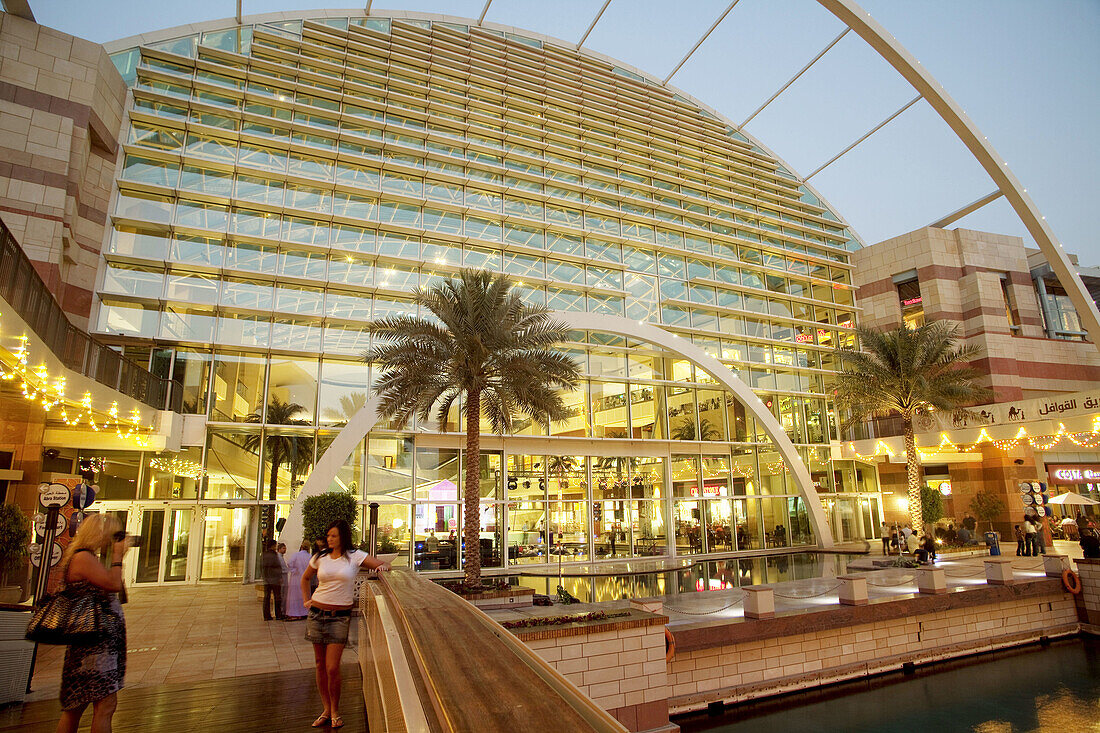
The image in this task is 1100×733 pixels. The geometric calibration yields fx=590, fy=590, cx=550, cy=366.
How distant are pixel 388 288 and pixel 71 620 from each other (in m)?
20.1

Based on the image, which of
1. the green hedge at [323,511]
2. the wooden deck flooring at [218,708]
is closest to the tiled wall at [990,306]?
the green hedge at [323,511]

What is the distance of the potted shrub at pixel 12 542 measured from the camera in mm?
11711

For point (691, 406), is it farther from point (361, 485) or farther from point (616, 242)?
point (361, 485)

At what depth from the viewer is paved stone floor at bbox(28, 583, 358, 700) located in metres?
8.13

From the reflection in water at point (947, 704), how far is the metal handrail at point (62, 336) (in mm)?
12795

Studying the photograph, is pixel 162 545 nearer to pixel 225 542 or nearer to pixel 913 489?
pixel 225 542

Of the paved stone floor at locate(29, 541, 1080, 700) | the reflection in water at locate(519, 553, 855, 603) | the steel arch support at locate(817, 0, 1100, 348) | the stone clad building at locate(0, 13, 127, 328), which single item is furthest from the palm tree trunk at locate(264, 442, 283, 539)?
the steel arch support at locate(817, 0, 1100, 348)

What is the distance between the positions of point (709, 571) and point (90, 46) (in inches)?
1110

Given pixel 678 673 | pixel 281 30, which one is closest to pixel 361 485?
pixel 678 673

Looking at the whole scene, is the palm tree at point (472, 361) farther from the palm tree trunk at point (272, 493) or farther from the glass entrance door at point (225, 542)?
the glass entrance door at point (225, 542)

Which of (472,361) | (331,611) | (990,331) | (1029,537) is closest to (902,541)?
(1029,537)

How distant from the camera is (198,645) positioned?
1013 cm

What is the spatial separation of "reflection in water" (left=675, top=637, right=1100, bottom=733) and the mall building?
38.7 ft

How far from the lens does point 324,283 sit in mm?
22531
